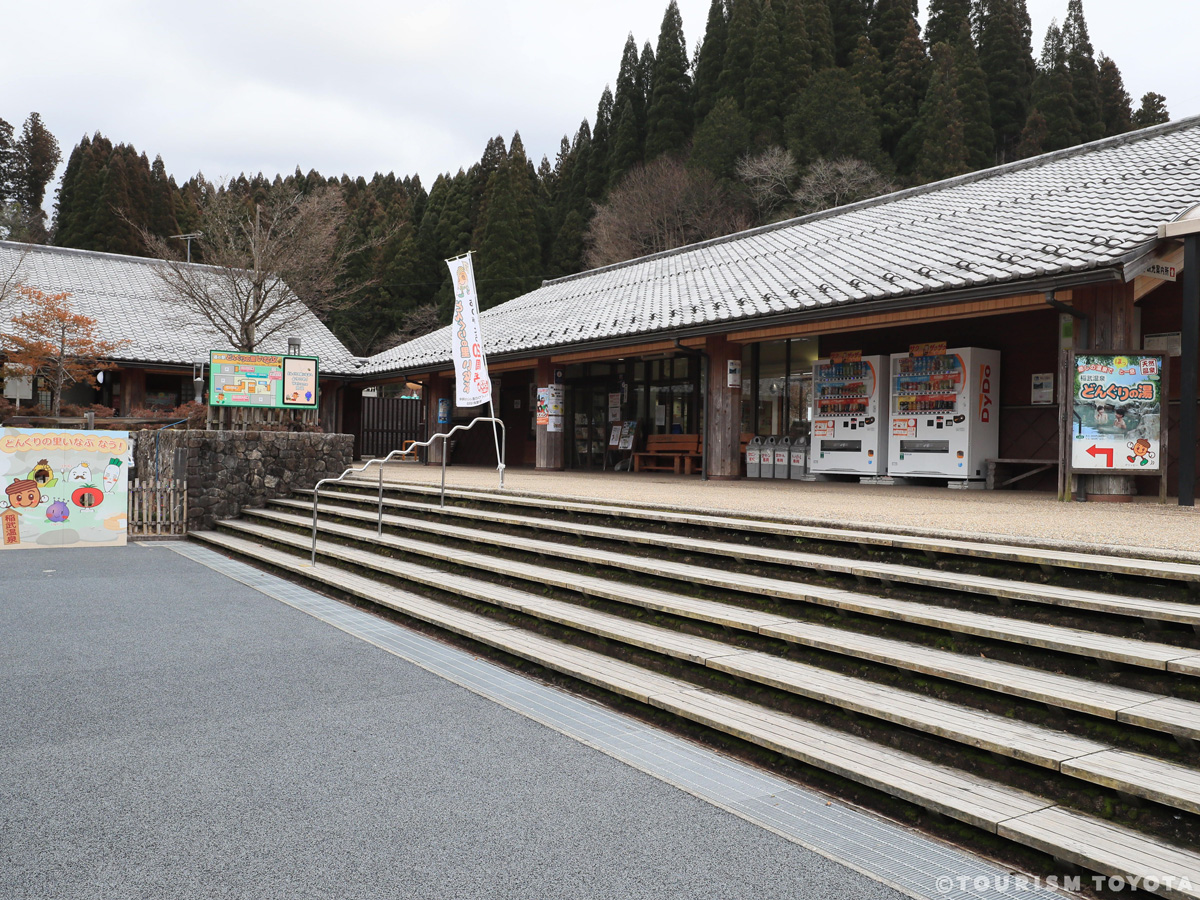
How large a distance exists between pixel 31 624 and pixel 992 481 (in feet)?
33.2

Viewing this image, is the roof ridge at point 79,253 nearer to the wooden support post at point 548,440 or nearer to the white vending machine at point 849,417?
the wooden support post at point 548,440

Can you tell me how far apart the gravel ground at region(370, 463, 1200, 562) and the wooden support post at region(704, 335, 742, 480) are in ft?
6.29

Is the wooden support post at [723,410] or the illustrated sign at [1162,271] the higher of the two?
the illustrated sign at [1162,271]

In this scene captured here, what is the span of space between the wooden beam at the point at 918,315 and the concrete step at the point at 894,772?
5.97 m

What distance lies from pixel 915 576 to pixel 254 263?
19.3m

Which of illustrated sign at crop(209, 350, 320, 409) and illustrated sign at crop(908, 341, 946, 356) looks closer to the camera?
illustrated sign at crop(908, 341, 946, 356)

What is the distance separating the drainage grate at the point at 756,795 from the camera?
2.82m

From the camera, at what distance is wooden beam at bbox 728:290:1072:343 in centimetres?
850

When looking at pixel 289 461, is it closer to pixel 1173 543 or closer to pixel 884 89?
pixel 1173 543

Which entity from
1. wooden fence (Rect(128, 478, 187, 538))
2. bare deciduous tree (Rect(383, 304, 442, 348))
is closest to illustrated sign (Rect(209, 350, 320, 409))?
wooden fence (Rect(128, 478, 187, 538))

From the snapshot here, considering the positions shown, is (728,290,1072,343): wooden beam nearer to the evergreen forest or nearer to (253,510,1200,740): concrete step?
(253,510,1200,740): concrete step

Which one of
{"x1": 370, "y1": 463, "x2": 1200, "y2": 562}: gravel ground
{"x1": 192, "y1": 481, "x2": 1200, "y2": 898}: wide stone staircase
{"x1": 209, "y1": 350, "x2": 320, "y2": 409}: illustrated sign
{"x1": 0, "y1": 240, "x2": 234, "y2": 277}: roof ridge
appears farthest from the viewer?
{"x1": 0, "y1": 240, "x2": 234, "y2": 277}: roof ridge

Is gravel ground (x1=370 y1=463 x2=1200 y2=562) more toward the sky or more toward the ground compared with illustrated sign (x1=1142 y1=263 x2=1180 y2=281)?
more toward the ground

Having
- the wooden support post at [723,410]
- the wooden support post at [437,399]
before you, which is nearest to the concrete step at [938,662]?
the wooden support post at [723,410]
